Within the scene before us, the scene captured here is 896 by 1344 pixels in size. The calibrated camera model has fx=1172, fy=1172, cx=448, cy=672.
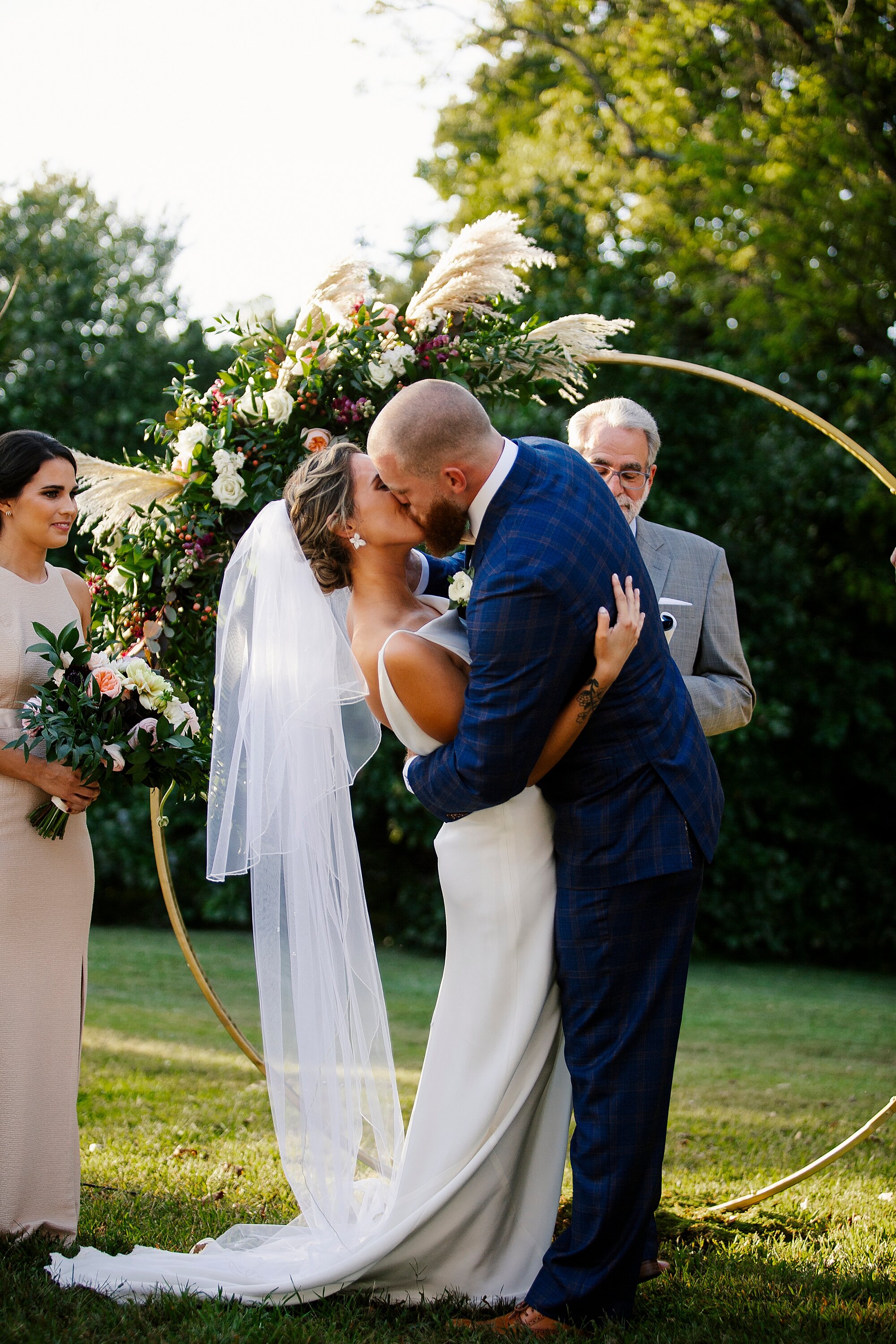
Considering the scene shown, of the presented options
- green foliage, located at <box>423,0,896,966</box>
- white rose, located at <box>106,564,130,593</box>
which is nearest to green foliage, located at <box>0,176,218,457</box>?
green foliage, located at <box>423,0,896,966</box>

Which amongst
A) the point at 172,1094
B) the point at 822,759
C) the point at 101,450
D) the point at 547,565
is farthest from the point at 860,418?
the point at 547,565

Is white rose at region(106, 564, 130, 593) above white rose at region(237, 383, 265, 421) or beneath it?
beneath

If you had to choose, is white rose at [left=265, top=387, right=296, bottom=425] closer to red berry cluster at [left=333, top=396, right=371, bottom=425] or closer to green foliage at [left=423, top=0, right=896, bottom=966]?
red berry cluster at [left=333, top=396, right=371, bottom=425]

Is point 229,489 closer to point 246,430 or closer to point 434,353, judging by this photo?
point 246,430

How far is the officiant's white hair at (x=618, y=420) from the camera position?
4.17 meters

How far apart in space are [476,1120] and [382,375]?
8.50 ft

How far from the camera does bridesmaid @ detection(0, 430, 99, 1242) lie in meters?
3.66

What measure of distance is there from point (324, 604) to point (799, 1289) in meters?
2.55

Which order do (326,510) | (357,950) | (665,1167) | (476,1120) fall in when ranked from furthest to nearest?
(665,1167) → (357,950) → (326,510) → (476,1120)

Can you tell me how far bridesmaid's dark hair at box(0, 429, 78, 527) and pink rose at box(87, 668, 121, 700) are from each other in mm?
623

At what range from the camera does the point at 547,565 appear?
296 centimetres

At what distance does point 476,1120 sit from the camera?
332 cm

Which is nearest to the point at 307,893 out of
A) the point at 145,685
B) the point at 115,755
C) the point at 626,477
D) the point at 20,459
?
the point at 115,755

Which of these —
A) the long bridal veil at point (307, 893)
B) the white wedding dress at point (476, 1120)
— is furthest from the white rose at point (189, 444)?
the white wedding dress at point (476, 1120)
